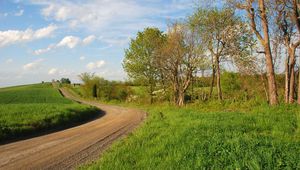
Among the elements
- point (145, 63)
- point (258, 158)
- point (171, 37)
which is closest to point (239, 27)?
point (171, 37)

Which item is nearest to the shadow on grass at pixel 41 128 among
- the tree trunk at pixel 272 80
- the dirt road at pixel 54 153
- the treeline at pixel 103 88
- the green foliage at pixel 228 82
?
the dirt road at pixel 54 153

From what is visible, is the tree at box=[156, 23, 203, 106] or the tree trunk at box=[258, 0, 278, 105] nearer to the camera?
the tree trunk at box=[258, 0, 278, 105]

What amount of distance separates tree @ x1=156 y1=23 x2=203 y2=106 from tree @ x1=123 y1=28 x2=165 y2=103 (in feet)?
24.6

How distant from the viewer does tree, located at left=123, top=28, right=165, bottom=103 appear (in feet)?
161

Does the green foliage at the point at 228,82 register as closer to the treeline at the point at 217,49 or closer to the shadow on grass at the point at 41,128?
the treeline at the point at 217,49

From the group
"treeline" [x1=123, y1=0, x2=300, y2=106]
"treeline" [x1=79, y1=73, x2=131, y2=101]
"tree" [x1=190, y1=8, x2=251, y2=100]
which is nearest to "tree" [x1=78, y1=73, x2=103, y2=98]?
"treeline" [x1=79, y1=73, x2=131, y2=101]

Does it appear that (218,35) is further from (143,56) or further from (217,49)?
(143,56)

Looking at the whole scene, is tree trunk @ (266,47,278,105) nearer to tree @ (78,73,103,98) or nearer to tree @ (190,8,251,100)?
tree @ (190,8,251,100)

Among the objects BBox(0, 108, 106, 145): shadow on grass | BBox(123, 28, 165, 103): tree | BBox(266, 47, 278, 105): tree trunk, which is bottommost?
BBox(0, 108, 106, 145): shadow on grass

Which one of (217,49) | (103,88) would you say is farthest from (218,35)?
(103,88)

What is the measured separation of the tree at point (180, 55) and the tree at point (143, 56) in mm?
7486

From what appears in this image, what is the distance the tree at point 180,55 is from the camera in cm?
3719

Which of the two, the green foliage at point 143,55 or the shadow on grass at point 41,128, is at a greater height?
the green foliage at point 143,55

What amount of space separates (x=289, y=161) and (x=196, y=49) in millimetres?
30740
